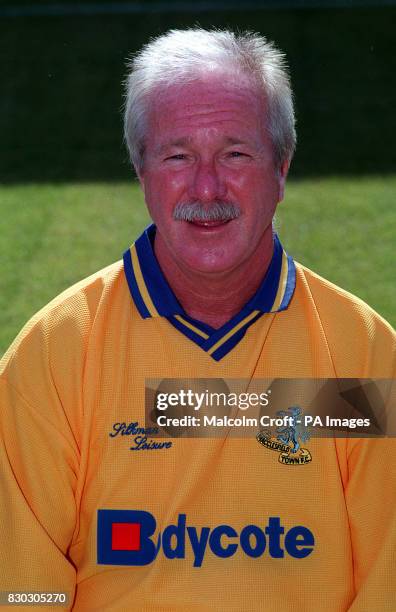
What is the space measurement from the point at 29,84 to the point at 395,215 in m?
2.63

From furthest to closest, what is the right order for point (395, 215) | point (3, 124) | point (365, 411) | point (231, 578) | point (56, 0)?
point (56, 0), point (3, 124), point (395, 215), point (365, 411), point (231, 578)

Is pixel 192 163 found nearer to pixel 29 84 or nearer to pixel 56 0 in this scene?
pixel 29 84

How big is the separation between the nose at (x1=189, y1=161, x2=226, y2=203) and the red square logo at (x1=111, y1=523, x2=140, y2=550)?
0.73m

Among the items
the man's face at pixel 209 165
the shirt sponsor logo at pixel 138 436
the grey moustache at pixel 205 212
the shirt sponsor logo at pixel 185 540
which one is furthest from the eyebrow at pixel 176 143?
the shirt sponsor logo at pixel 185 540

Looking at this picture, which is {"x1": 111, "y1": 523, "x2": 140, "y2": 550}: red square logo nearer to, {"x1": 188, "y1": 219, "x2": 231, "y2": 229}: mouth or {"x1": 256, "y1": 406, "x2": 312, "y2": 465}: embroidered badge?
{"x1": 256, "y1": 406, "x2": 312, "y2": 465}: embroidered badge

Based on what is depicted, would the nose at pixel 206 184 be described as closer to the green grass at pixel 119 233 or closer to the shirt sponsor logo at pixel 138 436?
the shirt sponsor logo at pixel 138 436

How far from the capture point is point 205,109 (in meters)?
2.40

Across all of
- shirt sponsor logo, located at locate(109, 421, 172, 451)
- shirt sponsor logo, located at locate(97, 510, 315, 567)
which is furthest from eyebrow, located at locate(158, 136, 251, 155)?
shirt sponsor logo, located at locate(97, 510, 315, 567)

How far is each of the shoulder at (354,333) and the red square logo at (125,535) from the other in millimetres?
588

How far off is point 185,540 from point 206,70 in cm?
102

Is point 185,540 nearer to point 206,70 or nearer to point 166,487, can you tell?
point 166,487

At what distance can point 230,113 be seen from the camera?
241 cm

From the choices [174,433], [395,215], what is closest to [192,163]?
[174,433]

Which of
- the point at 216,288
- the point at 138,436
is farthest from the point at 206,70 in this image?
the point at 138,436
